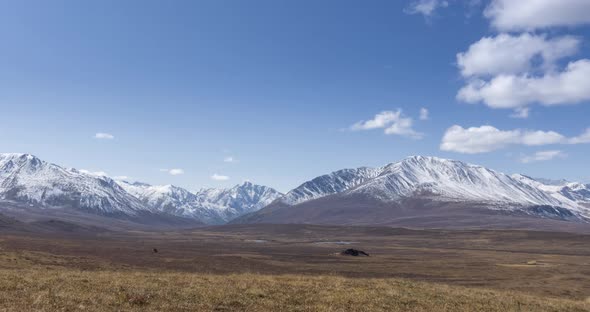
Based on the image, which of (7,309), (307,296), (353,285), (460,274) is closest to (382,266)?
(460,274)

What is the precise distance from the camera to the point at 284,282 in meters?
29.5

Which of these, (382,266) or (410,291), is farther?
(382,266)

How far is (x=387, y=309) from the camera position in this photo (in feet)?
75.3

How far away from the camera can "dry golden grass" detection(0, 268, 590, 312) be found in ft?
65.8

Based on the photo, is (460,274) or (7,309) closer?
(7,309)

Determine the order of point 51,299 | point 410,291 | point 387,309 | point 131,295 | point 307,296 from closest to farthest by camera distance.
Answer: point 51,299 < point 131,295 < point 387,309 < point 307,296 < point 410,291

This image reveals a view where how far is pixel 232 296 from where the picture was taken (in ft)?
76.4

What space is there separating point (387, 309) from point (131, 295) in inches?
468

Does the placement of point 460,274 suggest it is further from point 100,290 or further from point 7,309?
point 7,309

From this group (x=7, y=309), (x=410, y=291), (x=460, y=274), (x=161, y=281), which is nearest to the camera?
(x=7, y=309)

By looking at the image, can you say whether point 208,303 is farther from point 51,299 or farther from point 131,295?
point 51,299

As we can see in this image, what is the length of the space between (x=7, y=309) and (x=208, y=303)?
25.6 feet

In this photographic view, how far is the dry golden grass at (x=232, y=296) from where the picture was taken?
65.8 feet

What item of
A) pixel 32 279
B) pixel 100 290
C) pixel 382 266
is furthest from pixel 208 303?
pixel 382 266
